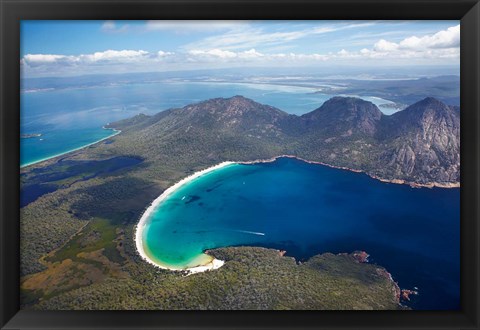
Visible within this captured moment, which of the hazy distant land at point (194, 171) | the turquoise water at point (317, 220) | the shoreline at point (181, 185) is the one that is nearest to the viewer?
the hazy distant land at point (194, 171)

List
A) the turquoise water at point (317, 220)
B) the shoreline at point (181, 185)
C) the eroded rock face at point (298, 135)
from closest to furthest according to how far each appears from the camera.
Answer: the turquoise water at point (317, 220), the shoreline at point (181, 185), the eroded rock face at point (298, 135)

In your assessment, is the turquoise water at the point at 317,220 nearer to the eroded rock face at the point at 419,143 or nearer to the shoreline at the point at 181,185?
the shoreline at the point at 181,185

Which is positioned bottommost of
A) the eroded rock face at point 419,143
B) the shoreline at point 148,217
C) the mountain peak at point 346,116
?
the shoreline at point 148,217

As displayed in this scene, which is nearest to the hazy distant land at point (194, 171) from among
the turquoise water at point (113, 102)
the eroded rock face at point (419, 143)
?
the eroded rock face at point (419, 143)

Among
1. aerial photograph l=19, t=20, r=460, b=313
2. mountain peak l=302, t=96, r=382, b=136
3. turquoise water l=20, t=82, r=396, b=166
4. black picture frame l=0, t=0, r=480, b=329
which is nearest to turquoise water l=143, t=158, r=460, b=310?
aerial photograph l=19, t=20, r=460, b=313

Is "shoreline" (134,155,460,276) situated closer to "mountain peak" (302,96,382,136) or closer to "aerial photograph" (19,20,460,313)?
"aerial photograph" (19,20,460,313)
